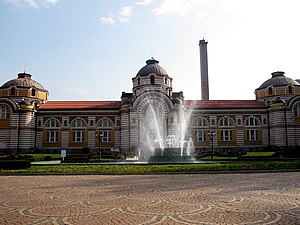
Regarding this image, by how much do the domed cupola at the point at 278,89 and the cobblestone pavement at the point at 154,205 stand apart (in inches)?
1786

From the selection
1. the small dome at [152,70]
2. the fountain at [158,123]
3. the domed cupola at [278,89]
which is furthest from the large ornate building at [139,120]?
the domed cupola at [278,89]

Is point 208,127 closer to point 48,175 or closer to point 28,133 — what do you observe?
point 28,133

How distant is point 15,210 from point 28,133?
41.9 m

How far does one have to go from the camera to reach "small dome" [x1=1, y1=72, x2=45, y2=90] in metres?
54.1

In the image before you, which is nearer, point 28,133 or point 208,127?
point 28,133

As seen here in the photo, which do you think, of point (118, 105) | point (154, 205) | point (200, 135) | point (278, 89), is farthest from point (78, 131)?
point (154, 205)

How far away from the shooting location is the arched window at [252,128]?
51.4 meters

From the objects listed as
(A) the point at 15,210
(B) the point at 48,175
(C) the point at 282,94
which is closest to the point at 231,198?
(A) the point at 15,210

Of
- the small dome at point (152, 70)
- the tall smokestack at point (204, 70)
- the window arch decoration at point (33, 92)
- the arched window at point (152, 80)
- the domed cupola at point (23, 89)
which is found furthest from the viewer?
the tall smokestack at point (204, 70)

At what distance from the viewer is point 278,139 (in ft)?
160

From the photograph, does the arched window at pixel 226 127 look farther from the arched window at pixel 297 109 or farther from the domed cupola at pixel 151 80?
the domed cupola at pixel 151 80

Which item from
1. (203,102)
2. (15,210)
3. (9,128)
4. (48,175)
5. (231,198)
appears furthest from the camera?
(203,102)

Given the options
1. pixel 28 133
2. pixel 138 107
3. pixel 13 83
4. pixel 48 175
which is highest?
pixel 13 83

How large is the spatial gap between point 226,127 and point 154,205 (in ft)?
144
